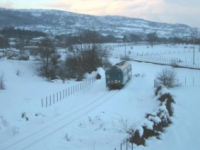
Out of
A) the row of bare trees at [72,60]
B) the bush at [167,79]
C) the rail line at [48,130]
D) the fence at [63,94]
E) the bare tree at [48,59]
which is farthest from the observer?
the row of bare trees at [72,60]

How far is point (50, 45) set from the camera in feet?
205

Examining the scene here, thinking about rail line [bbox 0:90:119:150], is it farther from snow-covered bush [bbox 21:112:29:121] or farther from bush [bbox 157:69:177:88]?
bush [bbox 157:69:177:88]

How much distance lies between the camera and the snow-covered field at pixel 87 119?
734 inches

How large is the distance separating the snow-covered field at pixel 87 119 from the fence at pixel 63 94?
31.9 inches

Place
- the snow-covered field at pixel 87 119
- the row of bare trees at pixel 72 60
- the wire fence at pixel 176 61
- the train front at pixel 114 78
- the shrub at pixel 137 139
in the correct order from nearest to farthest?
the shrub at pixel 137 139, the snow-covered field at pixel 87 119, the train front at pixel 114 78, the row of bare trees at pixel 72 60, the wire fence at pixel 176 61

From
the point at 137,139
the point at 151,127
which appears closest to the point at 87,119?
the point at 151,127

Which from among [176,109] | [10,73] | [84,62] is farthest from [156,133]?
[84,62]

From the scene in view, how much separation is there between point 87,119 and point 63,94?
48.4 ft

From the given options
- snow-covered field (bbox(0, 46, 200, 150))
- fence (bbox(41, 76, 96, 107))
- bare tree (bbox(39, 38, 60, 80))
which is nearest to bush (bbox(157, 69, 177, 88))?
snow-covered field (bbox(0, 46, 200, 150))

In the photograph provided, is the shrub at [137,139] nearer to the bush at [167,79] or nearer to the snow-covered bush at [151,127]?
the snow-covered bush at [151,127]

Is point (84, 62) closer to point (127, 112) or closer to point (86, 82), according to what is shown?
point (86, 82)

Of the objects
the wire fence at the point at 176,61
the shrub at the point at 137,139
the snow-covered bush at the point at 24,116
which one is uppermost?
the shrub at the point at 137,139

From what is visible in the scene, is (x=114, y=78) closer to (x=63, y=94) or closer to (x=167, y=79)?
(x=63, y=94)

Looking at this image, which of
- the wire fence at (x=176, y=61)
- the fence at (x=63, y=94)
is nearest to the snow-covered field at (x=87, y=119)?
the fence at (x=63, y=94)
